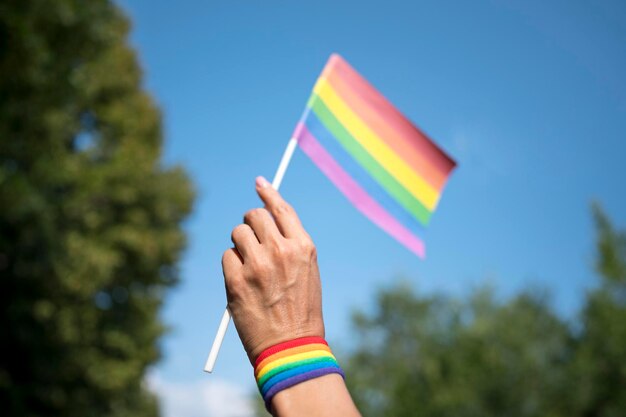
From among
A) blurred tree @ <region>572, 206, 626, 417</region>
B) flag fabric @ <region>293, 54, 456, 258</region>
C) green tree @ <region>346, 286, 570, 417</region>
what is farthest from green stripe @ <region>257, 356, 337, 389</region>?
green tree @ <region>346, 286, 570, 417</region>

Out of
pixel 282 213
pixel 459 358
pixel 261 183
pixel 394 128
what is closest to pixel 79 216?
pixel 394 128

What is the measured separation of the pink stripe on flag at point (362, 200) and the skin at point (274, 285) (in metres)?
1.39

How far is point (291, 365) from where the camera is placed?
164 centimetres

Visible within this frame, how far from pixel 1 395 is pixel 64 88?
10.8 metres

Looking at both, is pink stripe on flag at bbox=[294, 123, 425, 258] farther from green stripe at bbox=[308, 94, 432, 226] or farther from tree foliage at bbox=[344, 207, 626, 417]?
tree foliage at bbox=[344, 207, 626, 417]

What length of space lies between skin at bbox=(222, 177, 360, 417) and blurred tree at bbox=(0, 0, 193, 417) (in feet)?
26.0

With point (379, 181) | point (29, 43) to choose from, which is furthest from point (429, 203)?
point (29, 43)

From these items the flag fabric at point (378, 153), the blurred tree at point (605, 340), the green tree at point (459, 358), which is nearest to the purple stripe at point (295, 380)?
the flag fabric at point (378, 153)

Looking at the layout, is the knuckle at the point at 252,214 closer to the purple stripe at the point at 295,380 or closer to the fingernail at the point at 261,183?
the fingernail at the point at 261,183

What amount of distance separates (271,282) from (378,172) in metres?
1.90

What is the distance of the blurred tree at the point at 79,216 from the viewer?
991cm

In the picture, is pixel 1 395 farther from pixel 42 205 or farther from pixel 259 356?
pixel 259 356

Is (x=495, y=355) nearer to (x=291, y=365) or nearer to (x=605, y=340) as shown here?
(x=605, y=340)

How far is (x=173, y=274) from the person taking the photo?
72.2 ft
